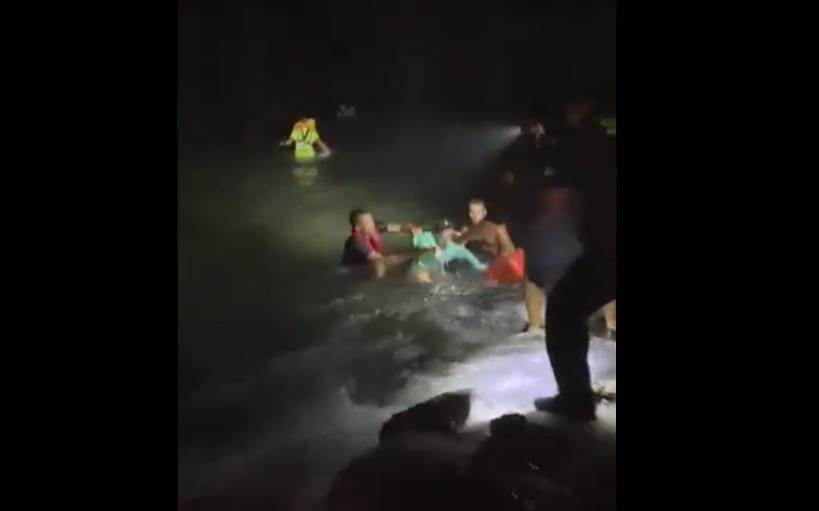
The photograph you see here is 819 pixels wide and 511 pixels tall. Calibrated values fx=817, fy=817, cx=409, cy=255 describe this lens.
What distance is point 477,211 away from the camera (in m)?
1.14

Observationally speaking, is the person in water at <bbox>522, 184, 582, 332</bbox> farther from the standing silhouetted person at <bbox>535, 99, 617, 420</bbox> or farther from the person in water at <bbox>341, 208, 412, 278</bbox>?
the person in water at <bbox>341, 208, 412, 278</bbox>

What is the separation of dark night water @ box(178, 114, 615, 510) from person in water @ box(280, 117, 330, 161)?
0.02 meters

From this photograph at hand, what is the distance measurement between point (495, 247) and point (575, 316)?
15cm

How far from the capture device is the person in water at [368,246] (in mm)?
1139

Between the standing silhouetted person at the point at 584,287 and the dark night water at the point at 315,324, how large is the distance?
0.08 ft

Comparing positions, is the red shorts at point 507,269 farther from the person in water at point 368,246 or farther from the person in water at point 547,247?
the person in water at point 368,246

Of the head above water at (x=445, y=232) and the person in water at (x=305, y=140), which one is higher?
the person in water at (x=305, y=140)

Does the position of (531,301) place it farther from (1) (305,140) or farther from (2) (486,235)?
(1) (305,140)

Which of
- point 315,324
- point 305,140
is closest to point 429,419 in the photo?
point 315,324

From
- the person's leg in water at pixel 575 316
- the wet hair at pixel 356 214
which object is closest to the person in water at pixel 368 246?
the wet hair at pixel 356 214
